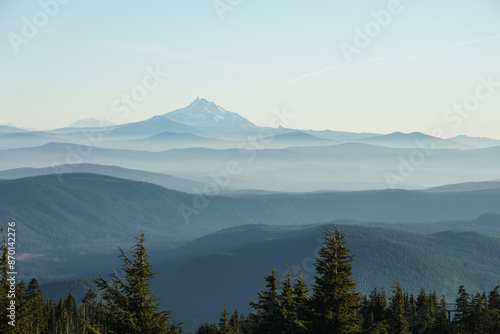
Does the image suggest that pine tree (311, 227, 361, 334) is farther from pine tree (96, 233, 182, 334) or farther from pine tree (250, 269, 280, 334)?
pine tree (250, 269, 280, 334)

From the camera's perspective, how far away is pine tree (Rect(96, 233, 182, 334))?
3775 cm

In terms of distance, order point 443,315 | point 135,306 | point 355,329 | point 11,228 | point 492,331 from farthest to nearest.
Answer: point 443,315, point 492,331, point 11,228, point 355,329, point 135,306

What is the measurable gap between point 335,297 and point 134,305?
41.9 feet

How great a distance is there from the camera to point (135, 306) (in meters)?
38.6

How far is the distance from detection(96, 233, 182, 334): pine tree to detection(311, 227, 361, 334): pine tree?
9743 mm

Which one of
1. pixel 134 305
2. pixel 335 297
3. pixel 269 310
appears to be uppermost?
pixel 269 310

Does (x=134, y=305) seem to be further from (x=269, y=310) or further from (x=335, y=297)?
(x=269, y=310)

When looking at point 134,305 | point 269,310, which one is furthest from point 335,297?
point 269,310

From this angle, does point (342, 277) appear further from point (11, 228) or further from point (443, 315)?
point (443, 315)

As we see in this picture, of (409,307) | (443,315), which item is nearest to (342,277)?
(443,315)

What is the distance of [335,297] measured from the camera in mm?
41844

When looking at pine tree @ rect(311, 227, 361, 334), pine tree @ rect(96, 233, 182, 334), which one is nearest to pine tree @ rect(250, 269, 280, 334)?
pine tree @ rect(311, 227, 361, 334)

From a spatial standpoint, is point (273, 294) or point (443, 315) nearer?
point (273, 294)

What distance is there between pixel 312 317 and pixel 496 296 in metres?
A: 73.1
